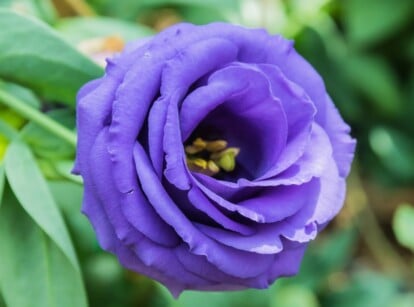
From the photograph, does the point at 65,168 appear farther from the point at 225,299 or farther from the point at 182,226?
the point at 225,299

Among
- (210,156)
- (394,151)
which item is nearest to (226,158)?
(210,156)

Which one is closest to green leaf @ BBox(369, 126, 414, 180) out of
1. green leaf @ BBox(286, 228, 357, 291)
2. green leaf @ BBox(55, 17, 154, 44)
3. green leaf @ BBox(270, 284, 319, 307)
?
green leaf @ BBox(286, 228, 357, 291)

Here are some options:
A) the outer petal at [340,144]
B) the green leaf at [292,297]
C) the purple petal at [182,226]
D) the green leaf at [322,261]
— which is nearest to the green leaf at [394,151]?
the green leaf at [322,261]

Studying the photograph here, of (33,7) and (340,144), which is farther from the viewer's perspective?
(33,7)

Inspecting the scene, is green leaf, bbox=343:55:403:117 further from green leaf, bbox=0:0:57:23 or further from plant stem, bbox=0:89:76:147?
plant stem, bbox=0:89:76:147

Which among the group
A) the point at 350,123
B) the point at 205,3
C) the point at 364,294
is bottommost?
the point at 364,294

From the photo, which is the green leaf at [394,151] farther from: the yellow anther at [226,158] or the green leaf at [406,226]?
the yellow anther at [226,158]

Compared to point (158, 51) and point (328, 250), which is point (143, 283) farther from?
point (158, 51)
